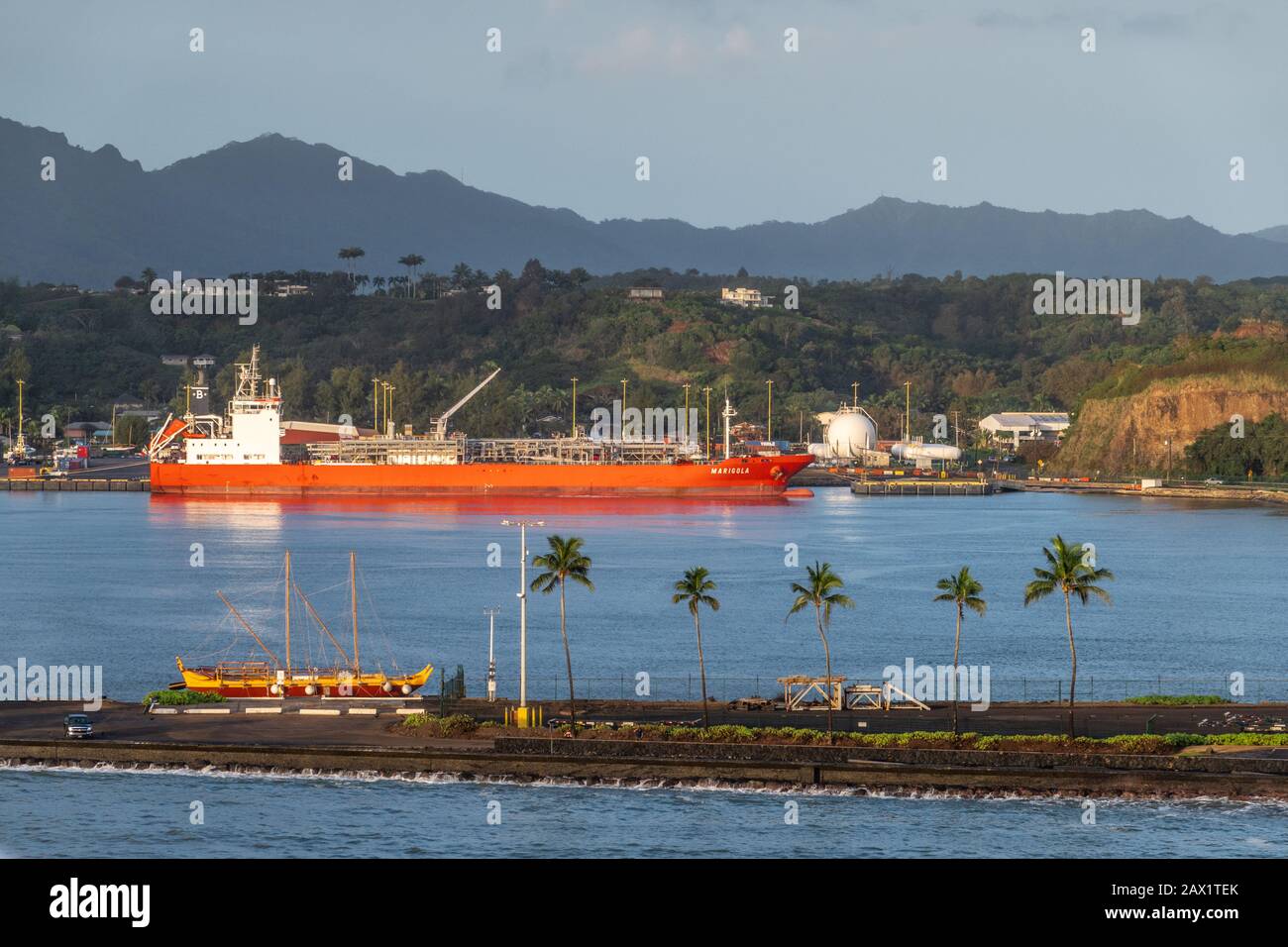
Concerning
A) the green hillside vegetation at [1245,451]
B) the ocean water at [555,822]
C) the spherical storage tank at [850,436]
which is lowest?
the ocean water at [555,822]

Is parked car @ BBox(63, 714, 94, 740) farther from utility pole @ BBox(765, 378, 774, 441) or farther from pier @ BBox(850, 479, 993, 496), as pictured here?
utility pole @ BBox(765, 378, 774, 441)

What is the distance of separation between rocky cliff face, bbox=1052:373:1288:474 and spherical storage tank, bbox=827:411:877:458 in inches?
877

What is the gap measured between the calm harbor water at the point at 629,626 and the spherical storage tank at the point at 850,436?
3664cm

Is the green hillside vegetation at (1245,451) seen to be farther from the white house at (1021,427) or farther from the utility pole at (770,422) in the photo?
the utility pole at (770,422)

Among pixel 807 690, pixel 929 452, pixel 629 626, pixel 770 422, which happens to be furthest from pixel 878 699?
pixel 770 422

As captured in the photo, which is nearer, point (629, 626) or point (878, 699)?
point (878, 699)

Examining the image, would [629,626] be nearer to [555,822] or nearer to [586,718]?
[586,718]

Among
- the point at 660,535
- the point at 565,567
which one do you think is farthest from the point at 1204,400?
the point at 565,567

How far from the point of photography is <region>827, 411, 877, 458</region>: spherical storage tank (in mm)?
171125

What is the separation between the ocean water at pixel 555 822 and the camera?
32219 mm

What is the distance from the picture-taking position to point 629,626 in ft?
199

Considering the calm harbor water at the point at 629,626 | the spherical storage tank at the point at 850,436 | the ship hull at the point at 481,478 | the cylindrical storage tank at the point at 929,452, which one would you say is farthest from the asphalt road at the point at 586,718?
the spherical storage tank at the point at 850,436

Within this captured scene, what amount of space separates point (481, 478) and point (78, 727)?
9340cm

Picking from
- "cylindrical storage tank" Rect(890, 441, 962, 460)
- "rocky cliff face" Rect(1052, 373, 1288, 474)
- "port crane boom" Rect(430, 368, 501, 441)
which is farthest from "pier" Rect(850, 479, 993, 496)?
"port crane boom" Rect(430, 368, 501, 441)
